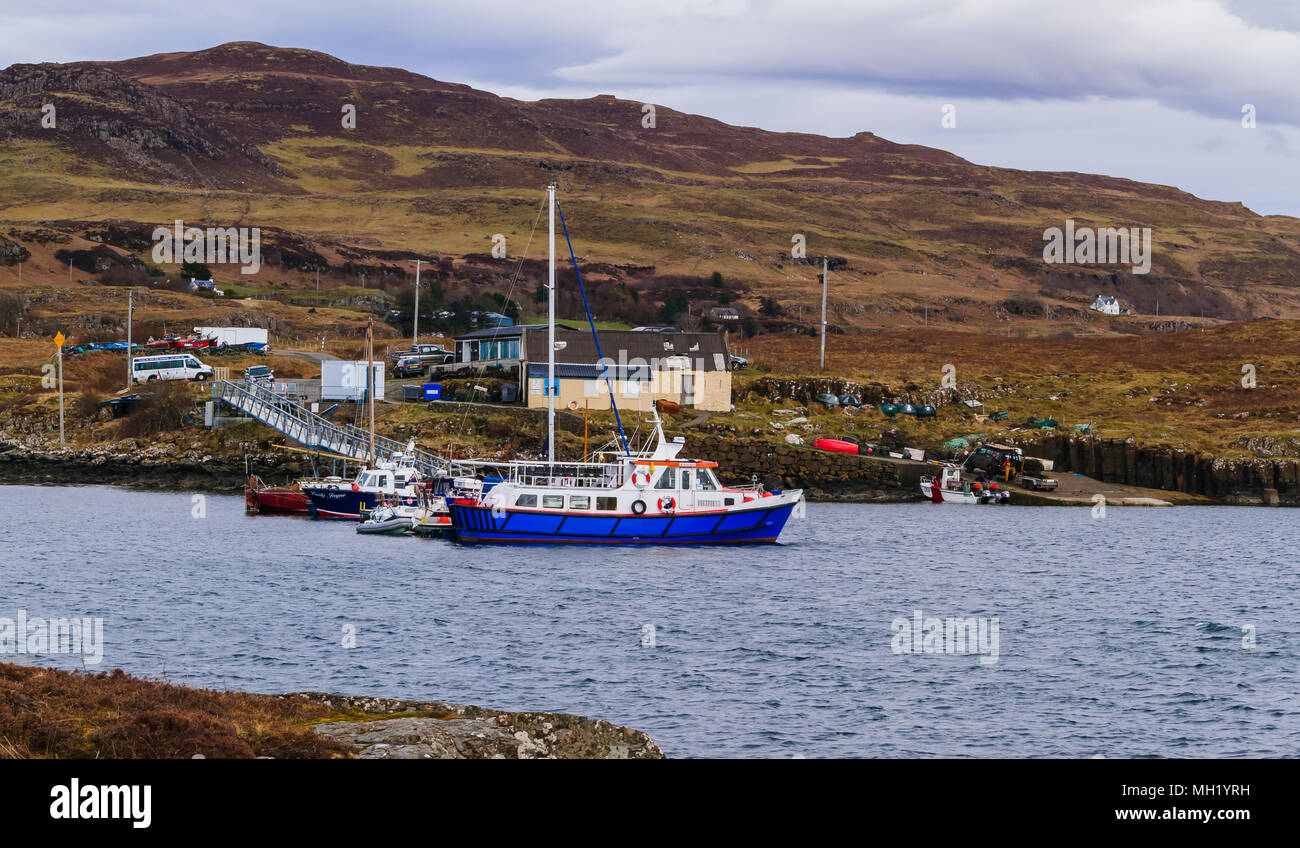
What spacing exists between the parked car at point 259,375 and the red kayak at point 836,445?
37.6 meters

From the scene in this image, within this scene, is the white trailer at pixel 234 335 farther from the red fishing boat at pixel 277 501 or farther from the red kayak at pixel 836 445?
the red kayak at pixel 836 445

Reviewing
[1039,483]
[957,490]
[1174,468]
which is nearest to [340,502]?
[957,490]

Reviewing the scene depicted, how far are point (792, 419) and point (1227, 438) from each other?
30600mm

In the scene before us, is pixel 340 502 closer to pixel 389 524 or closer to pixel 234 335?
pixel 389 524

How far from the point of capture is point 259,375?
98.9 m

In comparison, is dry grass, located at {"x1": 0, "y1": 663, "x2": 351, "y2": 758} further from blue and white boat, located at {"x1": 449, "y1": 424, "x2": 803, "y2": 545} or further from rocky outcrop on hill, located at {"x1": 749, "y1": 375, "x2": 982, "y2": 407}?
rocky outcrop on hill, located at {"x1": 749, "y1": 375, "x2": 982, "y2": 407}

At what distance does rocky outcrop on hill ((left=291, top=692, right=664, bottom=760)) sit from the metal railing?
61321 millimetres

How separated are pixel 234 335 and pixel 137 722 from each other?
106611mm

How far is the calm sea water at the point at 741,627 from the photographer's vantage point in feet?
86.8

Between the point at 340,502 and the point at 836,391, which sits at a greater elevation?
the point at 836,391

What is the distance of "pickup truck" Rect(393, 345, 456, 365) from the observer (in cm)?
10650
